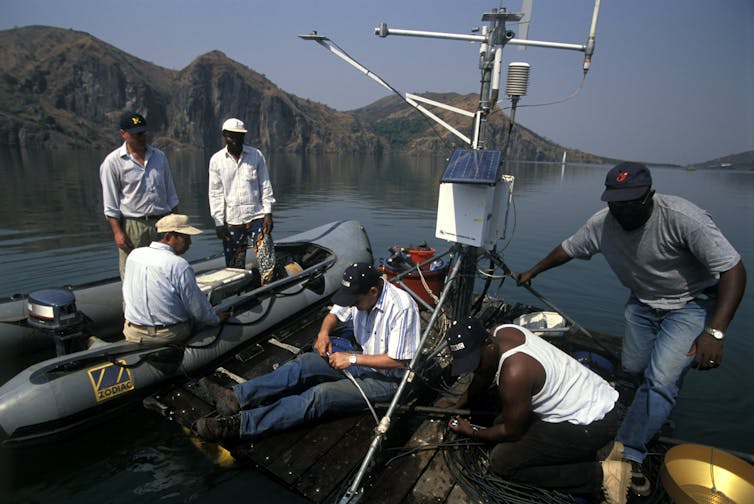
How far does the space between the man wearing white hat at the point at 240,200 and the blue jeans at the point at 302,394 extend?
7.80ft

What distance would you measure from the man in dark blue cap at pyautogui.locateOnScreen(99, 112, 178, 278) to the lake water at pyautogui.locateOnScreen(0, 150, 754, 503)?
6.71 ft

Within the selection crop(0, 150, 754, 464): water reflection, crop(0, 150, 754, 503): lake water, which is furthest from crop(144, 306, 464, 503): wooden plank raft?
crop(0, 150, 754, 464): water reflection

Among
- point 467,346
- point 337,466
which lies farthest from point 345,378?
point 467,346

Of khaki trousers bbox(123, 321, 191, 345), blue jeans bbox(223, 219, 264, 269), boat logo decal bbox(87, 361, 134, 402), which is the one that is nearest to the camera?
boat logo decal bbox(87, 361, 134, 402)

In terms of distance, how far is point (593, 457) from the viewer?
9.03ft

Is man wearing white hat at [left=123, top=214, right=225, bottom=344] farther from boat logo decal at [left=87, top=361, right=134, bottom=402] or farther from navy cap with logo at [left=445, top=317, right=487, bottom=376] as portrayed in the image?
navy cap with logo at [left=445, top=317, right=487, bottom=376]

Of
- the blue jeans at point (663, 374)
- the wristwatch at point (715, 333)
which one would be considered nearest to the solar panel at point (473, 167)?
the blue jeans at point (663, 374)

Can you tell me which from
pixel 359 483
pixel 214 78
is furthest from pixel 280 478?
pixel 214 78

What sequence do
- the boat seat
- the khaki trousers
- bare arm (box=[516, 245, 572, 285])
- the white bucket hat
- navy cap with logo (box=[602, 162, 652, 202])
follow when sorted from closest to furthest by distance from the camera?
1. navy cap with logo (box=[602, 162, 652, 202])
2. the khaki trousers
3. bare arm (box=[516, 245, 572, 285])
4. the boat seat
5. the white bucket hat

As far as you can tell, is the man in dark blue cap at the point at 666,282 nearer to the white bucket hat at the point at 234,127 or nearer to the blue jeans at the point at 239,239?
the white bucket hat at the point at 234,127

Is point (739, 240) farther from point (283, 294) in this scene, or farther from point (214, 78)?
point (214, 78)

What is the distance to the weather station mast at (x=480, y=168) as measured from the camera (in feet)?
13.1

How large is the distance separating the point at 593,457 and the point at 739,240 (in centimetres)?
1500

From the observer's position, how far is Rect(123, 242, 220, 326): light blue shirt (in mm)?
3355
